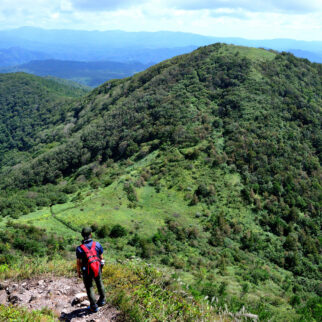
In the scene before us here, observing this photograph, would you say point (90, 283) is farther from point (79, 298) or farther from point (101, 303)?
point (79, 298)

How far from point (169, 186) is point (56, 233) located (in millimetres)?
15284

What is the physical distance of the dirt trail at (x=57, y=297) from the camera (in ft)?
21.6

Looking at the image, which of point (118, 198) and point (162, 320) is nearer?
point (162, 320)

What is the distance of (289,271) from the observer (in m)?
25.0

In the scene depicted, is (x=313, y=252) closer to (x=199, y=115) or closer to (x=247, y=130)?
(x=247, y=130)

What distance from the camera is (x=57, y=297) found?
752 cm

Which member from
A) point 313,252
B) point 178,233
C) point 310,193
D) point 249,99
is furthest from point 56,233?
point 249,99

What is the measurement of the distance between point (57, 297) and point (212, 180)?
28.7 m

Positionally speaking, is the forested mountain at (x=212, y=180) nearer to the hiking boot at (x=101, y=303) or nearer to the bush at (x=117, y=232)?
the bush at (x=117, y=232)

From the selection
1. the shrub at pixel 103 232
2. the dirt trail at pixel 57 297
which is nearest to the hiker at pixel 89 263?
the dirt trail at pixel 57 297

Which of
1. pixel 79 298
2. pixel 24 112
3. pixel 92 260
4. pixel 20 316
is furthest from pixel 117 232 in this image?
pixel 24 112

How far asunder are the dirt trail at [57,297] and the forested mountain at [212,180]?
421 cm

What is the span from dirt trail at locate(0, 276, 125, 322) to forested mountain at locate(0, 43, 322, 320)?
166 inches

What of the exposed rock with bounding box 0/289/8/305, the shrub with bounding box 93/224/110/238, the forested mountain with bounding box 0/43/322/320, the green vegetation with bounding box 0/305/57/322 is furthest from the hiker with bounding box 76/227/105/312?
the shrub with bounding box 93/224/110/238
